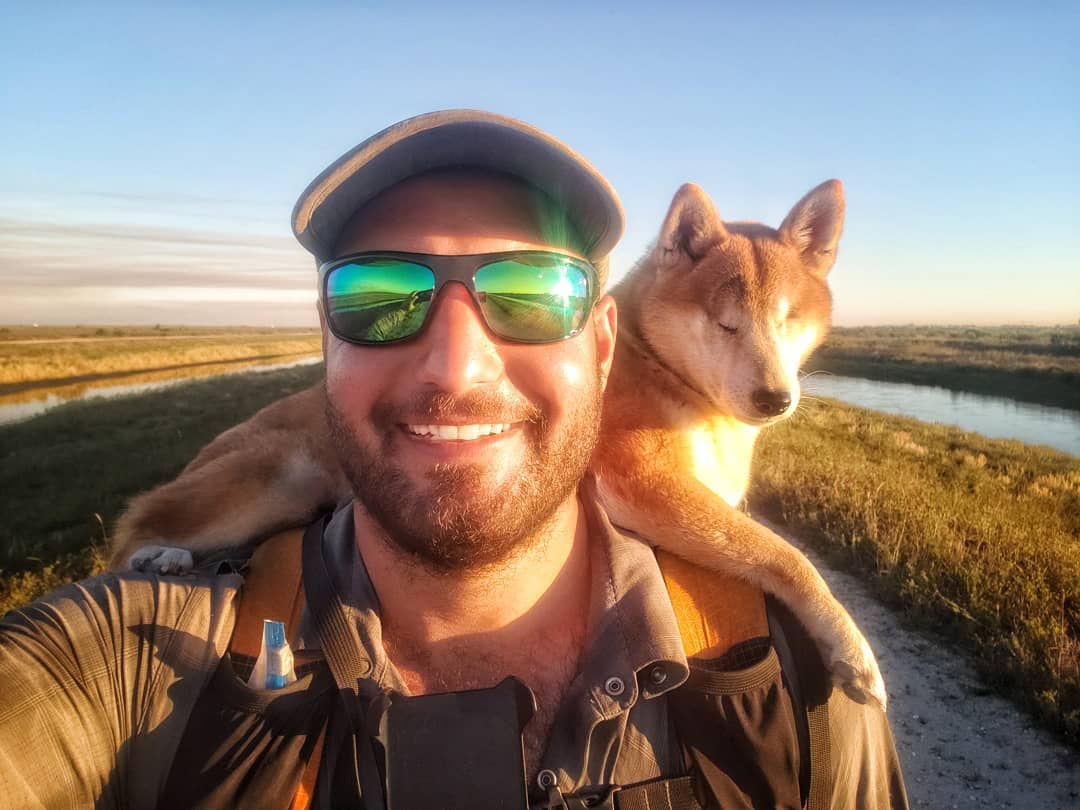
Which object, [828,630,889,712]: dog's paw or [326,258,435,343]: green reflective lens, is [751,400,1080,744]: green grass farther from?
[326,258,435,343]: green reflective lens

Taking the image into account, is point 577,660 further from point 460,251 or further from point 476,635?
point 460,251

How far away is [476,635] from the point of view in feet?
6.74

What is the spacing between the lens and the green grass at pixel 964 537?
605 centimetres

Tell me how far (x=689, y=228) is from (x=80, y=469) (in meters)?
15.3

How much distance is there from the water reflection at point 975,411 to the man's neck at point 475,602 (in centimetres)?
2099

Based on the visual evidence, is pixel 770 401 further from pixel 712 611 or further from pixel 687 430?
pixel 712 611

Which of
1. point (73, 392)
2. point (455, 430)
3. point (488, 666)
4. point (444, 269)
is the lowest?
point (73, 392)

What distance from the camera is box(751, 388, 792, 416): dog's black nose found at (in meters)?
3.60

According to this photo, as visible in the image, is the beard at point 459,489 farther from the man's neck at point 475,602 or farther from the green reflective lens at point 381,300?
the green reflective lens at point 381,300

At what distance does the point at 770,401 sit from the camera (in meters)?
3.60

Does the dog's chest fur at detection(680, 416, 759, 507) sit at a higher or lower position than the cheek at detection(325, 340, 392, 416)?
lower

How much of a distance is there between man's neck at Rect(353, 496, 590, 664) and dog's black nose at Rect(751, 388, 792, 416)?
1892 mm

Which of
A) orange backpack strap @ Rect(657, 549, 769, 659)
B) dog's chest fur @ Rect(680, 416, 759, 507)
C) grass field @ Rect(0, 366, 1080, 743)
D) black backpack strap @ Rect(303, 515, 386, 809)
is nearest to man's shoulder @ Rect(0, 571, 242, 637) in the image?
black backpack strap @ Rect(303, 515, 386, 809)

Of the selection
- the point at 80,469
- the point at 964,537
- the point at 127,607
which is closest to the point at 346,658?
the point at 127,607
